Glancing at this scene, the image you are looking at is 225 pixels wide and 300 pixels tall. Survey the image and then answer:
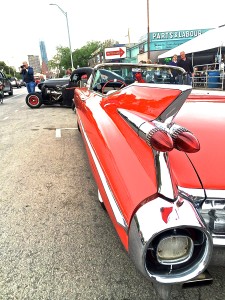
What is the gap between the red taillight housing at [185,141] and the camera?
109 centimetres

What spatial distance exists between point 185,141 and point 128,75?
277 centimetres

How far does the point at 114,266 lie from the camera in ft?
6.04

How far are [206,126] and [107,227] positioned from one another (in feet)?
3.85

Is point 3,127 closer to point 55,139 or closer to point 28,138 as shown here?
point 28,138

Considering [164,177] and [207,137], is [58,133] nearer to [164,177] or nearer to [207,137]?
[207,137]

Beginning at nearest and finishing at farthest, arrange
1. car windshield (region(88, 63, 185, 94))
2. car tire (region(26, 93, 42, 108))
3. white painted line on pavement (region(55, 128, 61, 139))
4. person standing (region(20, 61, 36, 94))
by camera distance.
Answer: car windshield (region(88, 63, 185, 94))
white painted line on pavement (region(55, 128, 61, 139))
car tire (region(26, 93, 42, 108))
person standing (region(20, 61, 36, 94))

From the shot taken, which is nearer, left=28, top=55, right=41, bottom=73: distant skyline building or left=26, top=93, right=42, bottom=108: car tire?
left=26, top=93, right=42, bottom=108: car tire

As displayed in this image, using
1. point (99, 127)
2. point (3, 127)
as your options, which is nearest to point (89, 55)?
point (3, 127)

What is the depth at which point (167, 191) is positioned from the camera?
1116 millimetres

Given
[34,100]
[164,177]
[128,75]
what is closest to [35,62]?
[34,100]

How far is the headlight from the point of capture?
114 centimetres

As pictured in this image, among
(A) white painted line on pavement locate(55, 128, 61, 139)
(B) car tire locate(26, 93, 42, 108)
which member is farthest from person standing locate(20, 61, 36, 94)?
(A) white painted line on pavement locate(55, 128, 61, 139)

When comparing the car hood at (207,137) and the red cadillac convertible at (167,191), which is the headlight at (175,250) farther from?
the car hood at (207,137)

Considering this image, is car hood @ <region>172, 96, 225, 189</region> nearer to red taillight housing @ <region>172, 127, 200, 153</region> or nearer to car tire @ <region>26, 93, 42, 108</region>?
red taillight housing @ <region>172, 127, 200, 153</region>
